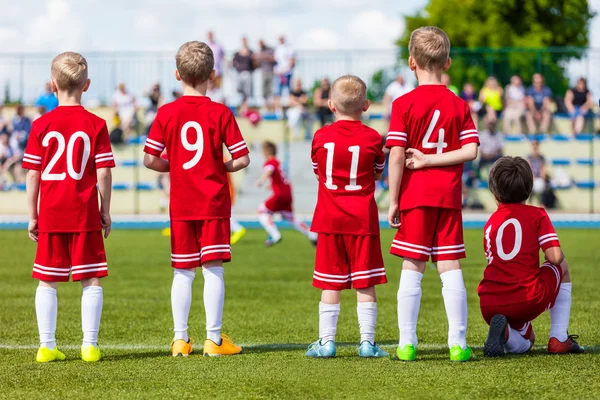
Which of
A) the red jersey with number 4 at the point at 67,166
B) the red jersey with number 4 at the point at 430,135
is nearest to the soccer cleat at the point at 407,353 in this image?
the red jersey with number 4 at the point at 430,135

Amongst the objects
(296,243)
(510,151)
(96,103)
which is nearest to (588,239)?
(296,243)

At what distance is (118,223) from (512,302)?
61.6ft

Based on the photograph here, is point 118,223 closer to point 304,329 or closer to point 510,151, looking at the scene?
point 510,151

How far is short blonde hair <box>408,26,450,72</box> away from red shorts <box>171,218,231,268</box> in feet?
5.35

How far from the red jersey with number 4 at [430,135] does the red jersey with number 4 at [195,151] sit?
43.3 inches

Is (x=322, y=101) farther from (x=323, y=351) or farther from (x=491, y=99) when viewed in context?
(x=323, y=351)

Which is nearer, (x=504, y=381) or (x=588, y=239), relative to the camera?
(x=504, y=381)

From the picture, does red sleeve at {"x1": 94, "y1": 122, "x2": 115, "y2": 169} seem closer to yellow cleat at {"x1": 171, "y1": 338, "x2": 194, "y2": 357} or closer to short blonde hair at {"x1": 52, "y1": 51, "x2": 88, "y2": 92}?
short blonde hair at {"x1": 52, "y1": 51, "x2": 88, "y2": 92}

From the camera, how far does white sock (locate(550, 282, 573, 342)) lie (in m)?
6.04

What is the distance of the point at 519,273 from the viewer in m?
5.99

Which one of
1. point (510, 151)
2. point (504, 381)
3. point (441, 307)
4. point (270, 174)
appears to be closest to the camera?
point (504, 381)

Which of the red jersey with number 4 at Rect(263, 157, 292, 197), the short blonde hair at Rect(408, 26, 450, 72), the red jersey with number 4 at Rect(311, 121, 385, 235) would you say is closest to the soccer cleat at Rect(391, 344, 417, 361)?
the red jersey with number 4 at Rect(311, 121, 385, 235)

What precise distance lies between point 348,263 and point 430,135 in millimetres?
976

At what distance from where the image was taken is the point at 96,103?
91.9ft
